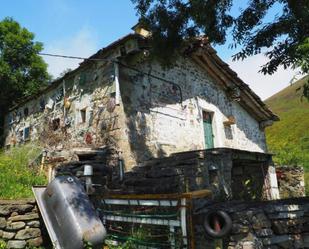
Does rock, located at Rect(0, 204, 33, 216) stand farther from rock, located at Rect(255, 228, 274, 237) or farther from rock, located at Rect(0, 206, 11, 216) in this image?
rock, located at Rect(255, 228, 274, 237)

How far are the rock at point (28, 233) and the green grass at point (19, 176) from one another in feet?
3.24

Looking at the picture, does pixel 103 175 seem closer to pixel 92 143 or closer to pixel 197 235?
pixel 92 143

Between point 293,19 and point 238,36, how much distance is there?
3.87 feet

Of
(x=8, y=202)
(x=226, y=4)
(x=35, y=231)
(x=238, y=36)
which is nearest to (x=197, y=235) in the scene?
(x=35, y=231)

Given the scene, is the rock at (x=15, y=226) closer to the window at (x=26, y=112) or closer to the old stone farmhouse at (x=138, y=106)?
the old stone farmhouse at (x=138, y=106)

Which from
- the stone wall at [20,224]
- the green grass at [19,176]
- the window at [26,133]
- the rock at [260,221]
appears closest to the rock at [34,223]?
the stone wall at [20,224]

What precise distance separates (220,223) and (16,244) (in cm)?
369

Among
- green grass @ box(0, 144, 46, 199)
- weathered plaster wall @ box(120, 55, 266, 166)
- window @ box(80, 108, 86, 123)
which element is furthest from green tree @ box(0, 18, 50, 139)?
weathered plaster wall @ box(120, 55, 266, 166)

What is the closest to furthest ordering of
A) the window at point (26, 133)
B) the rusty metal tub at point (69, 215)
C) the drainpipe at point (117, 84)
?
the rusty metal tub at point (69, 215) < the drainpipe at point (117, 84) < the window at point (26, 133)

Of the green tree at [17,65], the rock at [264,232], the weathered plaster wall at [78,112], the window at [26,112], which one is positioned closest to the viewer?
the rock at [264,232]

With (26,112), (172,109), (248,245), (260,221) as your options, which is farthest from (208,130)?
(248,245)

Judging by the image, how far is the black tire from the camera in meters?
4.73

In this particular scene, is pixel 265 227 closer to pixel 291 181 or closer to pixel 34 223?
pixel 34 223

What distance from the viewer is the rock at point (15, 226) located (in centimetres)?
624
